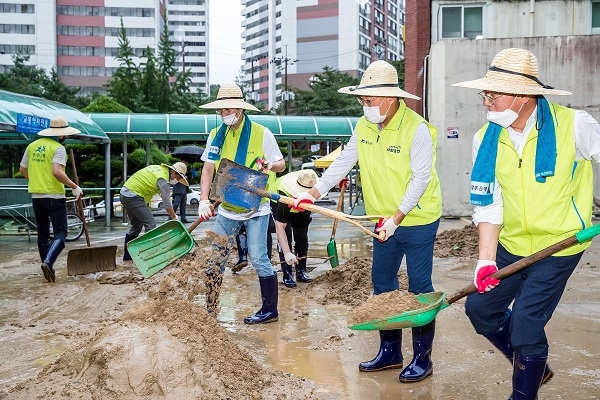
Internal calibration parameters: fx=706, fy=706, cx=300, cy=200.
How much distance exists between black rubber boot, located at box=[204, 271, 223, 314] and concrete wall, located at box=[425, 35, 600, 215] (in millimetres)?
12423

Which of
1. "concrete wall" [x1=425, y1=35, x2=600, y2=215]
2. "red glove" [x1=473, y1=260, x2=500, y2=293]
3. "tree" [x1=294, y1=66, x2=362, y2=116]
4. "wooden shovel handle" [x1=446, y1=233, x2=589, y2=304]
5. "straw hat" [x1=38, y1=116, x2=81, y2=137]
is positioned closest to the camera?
"wooden shovel handle" [x1=446, y1=233, x2=589, y2=304]

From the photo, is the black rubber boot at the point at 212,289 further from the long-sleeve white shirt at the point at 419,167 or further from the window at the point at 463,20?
the window at the point at 463,20

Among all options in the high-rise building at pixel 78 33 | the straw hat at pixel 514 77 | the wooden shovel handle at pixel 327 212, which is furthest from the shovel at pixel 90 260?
the high-rise building at pixel 78 33

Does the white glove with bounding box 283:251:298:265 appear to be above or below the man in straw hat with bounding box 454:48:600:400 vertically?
below

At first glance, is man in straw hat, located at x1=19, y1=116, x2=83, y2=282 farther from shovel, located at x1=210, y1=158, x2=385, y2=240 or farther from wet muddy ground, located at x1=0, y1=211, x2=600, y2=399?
shovel, located at x1=210, y1=158, x2=385, y2=240

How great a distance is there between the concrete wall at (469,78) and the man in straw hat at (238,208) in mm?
12048

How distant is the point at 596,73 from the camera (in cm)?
1714

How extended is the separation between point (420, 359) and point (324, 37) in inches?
3792

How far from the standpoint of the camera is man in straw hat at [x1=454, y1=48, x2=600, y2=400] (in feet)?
11.2

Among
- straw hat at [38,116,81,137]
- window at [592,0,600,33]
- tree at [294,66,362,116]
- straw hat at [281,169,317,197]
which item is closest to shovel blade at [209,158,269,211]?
straw hat at [281,169,317,197]

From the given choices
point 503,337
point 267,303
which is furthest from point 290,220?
point 503,337

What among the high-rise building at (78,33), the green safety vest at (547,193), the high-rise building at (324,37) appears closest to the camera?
the green safety vest at (547,193)

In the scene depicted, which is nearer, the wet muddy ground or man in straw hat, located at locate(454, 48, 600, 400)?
man in straw hat, located at locate(454, 48, 600, 400)

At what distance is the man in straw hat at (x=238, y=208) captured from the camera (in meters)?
5.81
